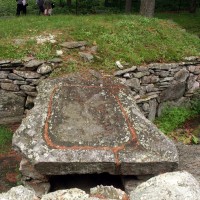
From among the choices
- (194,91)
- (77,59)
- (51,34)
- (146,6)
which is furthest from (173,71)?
(146,6)

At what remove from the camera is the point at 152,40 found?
429 inches

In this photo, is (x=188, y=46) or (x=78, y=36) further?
(x=188, y=46)

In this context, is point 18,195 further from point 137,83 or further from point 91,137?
point 137,83

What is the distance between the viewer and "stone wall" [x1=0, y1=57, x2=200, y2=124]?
30.0 feet

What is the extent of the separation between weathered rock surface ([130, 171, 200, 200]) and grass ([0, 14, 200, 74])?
20.4 feet

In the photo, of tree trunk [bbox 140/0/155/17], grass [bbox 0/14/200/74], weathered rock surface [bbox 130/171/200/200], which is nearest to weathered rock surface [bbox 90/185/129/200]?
weathered rock surface [bbox 130/171/200/200]

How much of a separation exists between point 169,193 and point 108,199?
55cm

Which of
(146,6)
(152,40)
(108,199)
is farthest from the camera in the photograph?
(146,6)

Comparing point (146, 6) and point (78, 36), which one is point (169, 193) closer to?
point (78, 36)

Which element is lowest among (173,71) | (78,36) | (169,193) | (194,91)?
(194,91)

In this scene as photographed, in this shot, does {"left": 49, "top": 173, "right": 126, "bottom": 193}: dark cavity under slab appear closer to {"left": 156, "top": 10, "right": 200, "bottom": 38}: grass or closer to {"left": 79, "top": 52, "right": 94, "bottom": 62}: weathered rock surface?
{"left": 79, "top": 52, "right": 94, "bottom": 62}: weathered rock surface

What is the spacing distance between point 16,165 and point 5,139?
3.69 ft

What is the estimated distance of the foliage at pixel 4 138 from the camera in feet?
27.0

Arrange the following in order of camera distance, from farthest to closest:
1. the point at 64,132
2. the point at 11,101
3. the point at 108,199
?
the point at 11,101
the point at 64,132
the point at 108,199
